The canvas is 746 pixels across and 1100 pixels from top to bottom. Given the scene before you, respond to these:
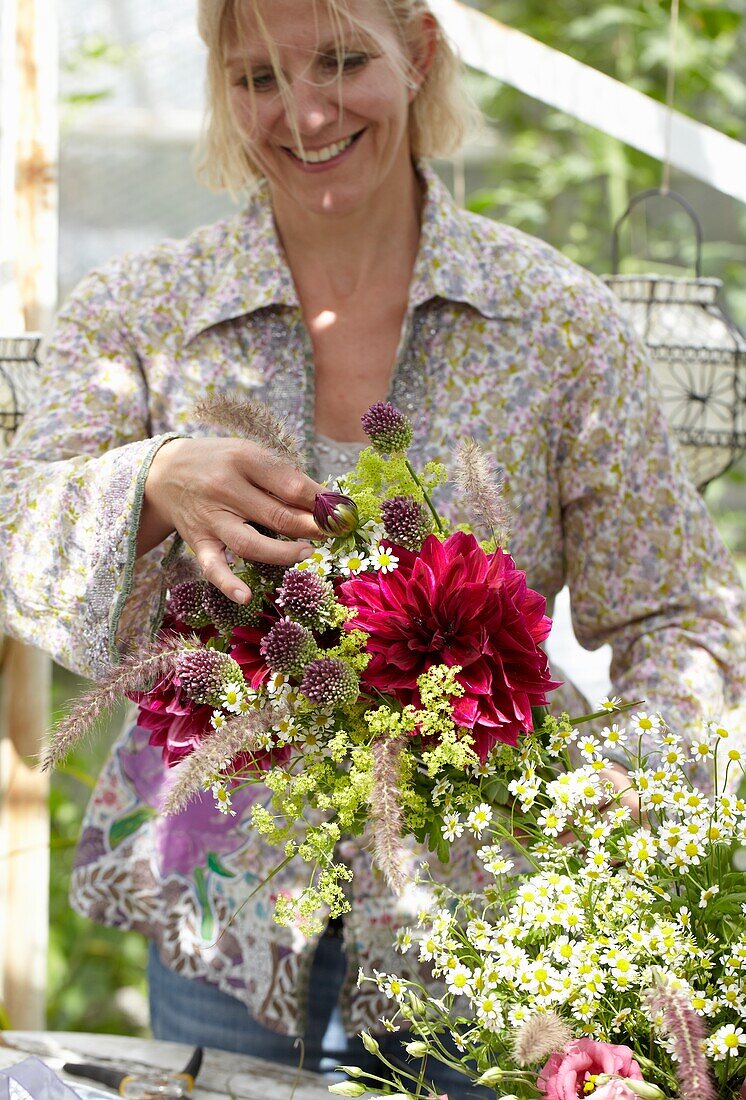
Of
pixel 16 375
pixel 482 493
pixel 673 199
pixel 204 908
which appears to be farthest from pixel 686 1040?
pixel 673 199

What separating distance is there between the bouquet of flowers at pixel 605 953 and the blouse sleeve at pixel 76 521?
1.23ft

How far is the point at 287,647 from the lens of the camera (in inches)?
29.0

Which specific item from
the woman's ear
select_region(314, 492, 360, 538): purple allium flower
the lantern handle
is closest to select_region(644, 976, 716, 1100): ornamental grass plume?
select_region(314, 492, 360, 538): purple allium flower

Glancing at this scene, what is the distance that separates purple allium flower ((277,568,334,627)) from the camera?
2.52ft

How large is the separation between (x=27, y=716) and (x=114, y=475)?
0.91 m

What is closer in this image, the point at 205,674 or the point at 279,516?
the point at 205,674

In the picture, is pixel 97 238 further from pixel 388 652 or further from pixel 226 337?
Answer: pixel 388 652

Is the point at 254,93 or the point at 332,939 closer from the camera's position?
the point at 254,93

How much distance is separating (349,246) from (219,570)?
2.08ft

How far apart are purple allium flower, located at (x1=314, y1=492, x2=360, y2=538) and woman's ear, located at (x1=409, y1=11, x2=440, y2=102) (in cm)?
69

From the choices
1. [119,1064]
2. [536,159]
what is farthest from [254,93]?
[536,159]

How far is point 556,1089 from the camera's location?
688 millimetres

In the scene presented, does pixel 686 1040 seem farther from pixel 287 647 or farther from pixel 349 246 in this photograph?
pixel 349 246

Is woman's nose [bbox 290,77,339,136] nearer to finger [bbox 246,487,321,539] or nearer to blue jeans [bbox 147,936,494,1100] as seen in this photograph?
finger [bbox 246,487,321,539]
